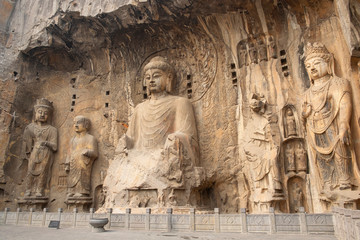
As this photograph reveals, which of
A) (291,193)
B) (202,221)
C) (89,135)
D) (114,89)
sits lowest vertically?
(202,221)

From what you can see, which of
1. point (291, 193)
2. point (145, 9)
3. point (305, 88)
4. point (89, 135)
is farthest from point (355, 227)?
point (89, 135)

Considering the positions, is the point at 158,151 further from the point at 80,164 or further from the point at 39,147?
the point at 39,147

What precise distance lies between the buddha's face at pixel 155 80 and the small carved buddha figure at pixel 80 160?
2544mm

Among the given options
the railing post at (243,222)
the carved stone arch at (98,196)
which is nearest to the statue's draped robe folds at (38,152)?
the carved stone arch at (98,196)

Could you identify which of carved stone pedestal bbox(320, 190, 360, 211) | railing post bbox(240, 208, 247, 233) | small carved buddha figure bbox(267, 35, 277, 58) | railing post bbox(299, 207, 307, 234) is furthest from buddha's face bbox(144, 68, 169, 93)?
railing post bbox(299, 207, 307, 234)

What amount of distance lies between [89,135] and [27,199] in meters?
2.52

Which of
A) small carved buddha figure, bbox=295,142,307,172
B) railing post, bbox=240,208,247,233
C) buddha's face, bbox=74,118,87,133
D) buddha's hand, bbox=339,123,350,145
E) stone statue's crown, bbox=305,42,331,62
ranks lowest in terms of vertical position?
railing post, bbox=240,208,247,233

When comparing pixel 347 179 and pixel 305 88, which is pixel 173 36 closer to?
pixel 305 88

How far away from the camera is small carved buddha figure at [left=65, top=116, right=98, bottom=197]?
29.3 ft

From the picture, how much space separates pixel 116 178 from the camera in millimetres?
7355

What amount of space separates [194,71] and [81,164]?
438cm

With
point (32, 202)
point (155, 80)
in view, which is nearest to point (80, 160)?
point (32, 202)

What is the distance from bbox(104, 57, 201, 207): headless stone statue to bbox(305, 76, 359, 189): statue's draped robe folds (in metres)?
2.61

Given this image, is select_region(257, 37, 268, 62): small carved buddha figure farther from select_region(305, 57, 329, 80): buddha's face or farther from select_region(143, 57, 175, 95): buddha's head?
select_region(143, 57, 175, 95): buddha's head
